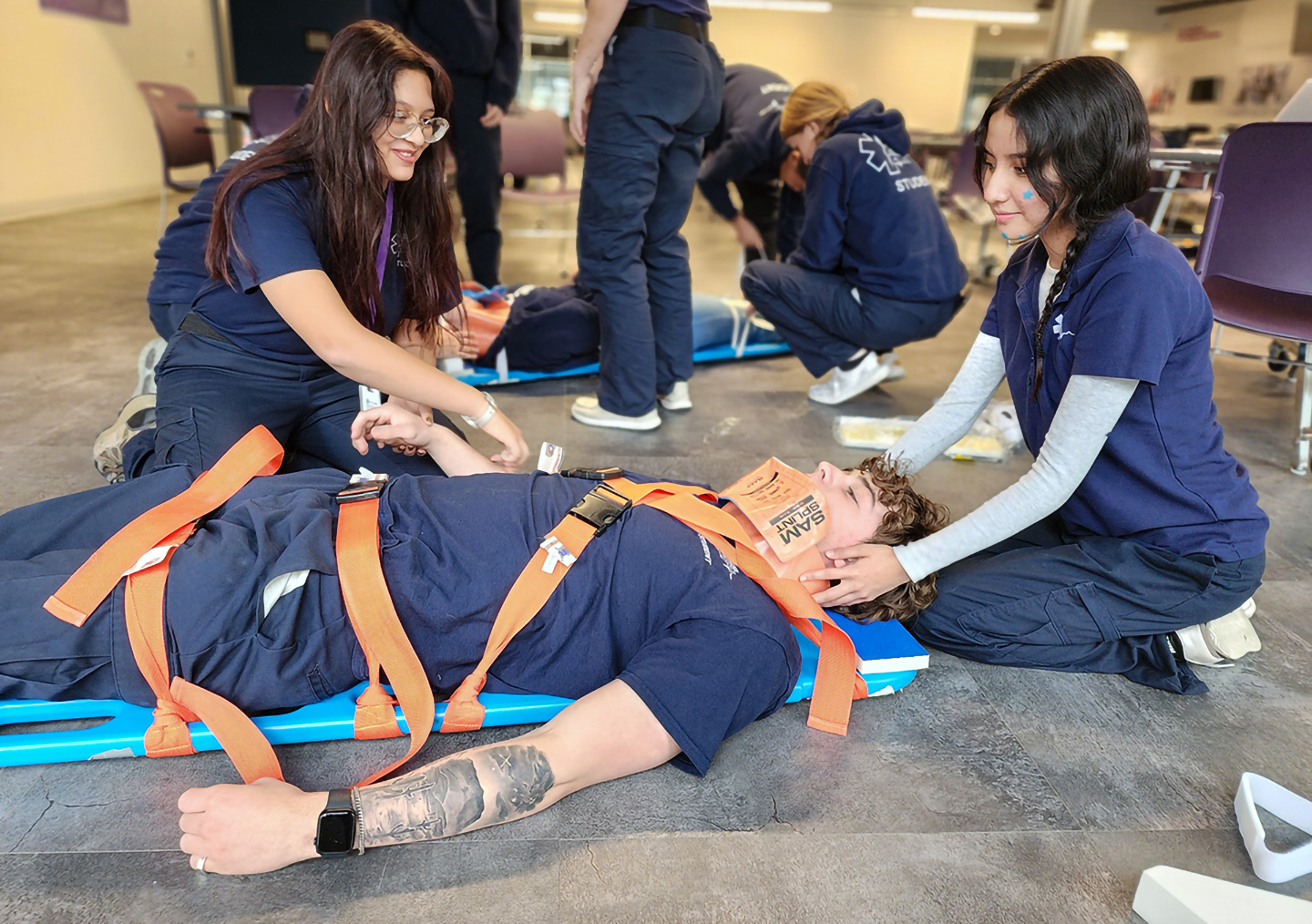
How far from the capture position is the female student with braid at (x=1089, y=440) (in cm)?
145

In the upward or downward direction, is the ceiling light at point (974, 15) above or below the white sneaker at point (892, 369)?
above

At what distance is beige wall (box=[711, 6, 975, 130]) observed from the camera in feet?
51.8

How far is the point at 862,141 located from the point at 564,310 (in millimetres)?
1256

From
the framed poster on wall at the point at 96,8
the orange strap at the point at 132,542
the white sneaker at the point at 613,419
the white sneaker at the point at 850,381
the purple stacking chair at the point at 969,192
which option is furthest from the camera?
the framed poster on wall at the point at 96,8

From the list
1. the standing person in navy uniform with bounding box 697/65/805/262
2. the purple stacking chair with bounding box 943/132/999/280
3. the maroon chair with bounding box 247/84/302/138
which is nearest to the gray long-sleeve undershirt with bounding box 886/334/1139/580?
the standing person in navy uniform with bounding box 697/65/805/262

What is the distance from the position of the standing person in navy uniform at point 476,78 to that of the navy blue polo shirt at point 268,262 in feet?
6.17

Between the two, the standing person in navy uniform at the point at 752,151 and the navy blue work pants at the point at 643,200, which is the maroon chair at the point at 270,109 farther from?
the navy blue work pants at the point at 643,200

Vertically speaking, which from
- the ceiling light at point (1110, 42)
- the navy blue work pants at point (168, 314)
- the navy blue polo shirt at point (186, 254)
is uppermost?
the ceiling light at point (1110, 42)

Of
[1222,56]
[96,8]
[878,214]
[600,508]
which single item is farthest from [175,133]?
[1222,56]

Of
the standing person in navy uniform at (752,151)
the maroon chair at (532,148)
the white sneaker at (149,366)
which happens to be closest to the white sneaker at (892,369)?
the standing person in navy uniform at (752,151)

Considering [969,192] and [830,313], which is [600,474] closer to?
[830,313]

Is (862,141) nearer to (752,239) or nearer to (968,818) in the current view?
(752,239)

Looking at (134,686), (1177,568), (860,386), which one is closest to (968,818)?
(1177,568)

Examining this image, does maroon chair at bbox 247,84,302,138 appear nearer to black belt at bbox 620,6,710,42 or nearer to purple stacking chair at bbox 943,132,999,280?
black belt at bbox 620,6,710,42
